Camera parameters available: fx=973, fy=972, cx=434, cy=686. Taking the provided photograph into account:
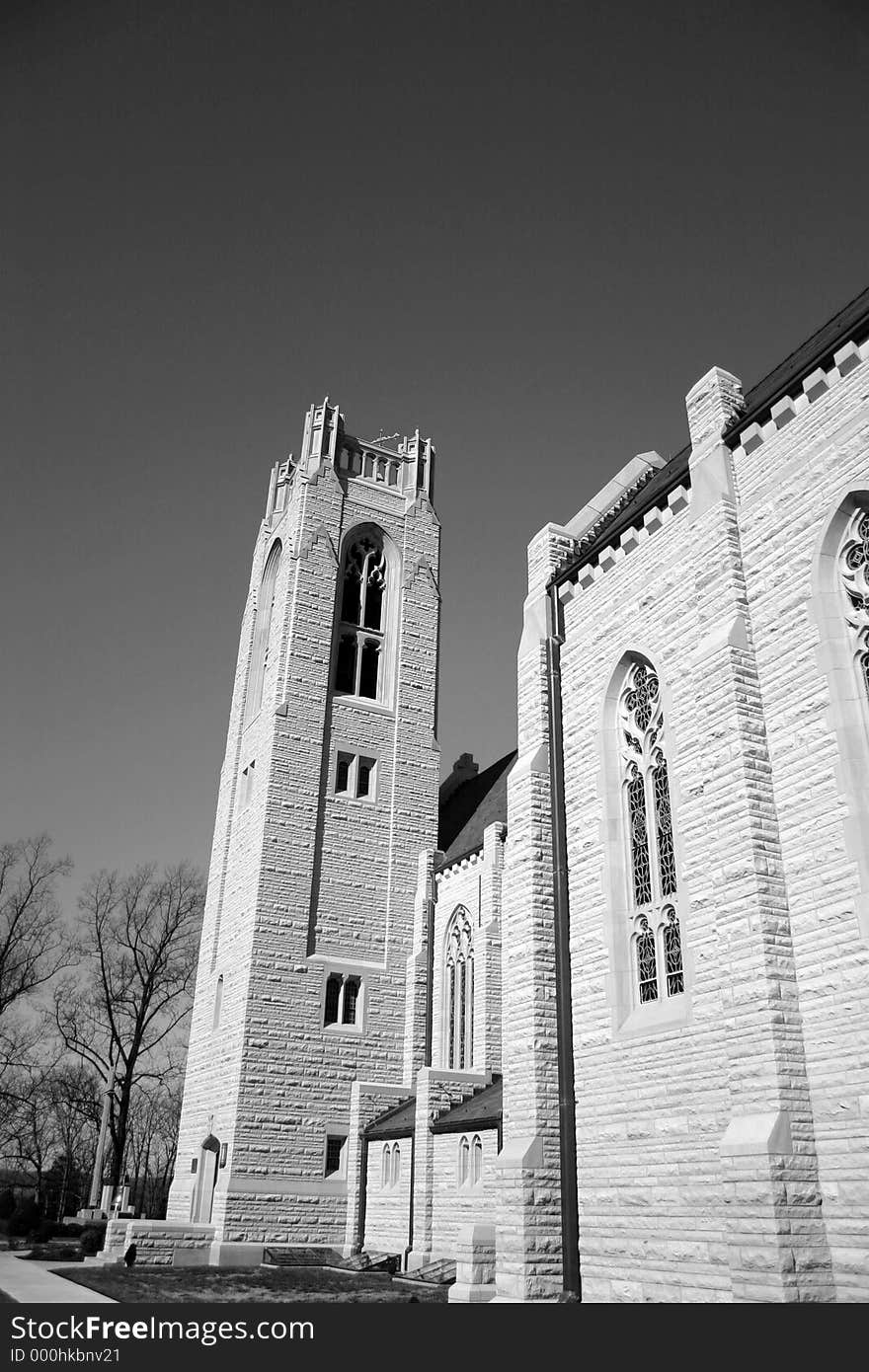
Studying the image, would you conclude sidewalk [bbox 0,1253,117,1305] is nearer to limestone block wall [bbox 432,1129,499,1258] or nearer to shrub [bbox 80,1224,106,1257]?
shrub [bbox 80,1224,106,1257]

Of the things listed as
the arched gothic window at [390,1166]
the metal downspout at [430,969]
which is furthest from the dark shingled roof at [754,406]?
the arched gothic window at [390,1166]

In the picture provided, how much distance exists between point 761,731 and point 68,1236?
31.9 metres

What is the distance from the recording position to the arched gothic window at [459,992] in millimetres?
25031

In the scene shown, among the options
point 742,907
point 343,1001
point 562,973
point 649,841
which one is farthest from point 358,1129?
point 742,907

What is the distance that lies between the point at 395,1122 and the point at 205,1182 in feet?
18.0

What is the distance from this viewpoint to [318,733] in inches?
1139

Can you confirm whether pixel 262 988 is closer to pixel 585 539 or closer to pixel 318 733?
pixel 318 733

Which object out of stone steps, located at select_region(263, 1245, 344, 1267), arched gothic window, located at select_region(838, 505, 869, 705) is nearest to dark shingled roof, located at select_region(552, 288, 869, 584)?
arched gothic window, located at select_region(838, 505, 869, 705)

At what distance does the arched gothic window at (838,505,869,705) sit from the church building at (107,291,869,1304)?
0.10ft

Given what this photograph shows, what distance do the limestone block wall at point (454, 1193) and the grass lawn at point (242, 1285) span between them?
1331 mm

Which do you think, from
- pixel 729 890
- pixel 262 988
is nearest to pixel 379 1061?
pixel 262 988

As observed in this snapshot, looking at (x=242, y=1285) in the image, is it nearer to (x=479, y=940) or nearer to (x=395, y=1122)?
(x=395, y=1122)

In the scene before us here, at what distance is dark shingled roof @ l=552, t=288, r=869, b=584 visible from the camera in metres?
12.6

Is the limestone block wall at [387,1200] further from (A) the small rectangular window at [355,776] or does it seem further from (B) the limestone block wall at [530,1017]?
(A) the small rectangular window at [355,776]
